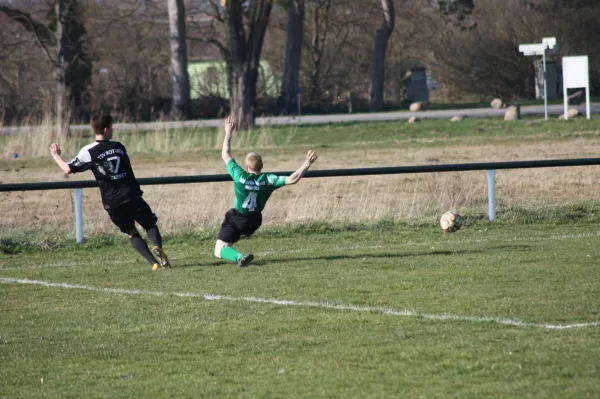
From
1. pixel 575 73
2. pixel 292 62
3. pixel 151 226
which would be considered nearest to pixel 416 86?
pixel 292 62

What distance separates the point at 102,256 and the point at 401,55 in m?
50.6

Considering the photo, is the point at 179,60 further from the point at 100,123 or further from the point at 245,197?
the point at 245,197

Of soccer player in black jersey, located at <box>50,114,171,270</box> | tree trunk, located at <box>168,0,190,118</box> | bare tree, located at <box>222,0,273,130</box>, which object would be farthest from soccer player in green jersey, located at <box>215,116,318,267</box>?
tree trunk, located at <box>168,0,190,118</box>

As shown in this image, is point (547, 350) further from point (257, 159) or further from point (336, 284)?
point (257, 159)

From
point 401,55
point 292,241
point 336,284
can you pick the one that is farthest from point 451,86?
point 336,284

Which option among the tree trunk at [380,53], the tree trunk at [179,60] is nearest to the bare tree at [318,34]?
the tree trunk at [380,53]

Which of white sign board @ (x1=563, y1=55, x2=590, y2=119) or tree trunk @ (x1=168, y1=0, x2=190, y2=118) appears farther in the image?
tree trunk @ (x1=168, y1=0, x2=190, y2=118)

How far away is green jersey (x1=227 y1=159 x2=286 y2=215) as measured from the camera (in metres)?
11.2

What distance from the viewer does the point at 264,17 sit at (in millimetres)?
40812

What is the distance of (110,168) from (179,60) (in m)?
36.7

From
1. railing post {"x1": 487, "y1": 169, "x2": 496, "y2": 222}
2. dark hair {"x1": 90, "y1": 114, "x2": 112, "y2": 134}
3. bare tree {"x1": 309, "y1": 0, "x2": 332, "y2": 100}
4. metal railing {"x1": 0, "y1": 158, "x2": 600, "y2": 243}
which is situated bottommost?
railing post {"x1": 487, "y1": 169, "x2": 496, "y2": 222}

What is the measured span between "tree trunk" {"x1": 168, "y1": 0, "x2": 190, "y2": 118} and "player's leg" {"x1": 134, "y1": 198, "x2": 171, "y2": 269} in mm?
34934

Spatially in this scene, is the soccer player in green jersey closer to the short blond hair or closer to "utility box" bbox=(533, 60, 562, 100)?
the short blond hair

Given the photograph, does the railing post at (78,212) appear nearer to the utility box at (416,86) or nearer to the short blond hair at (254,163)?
the short blond hair at (254,163)
